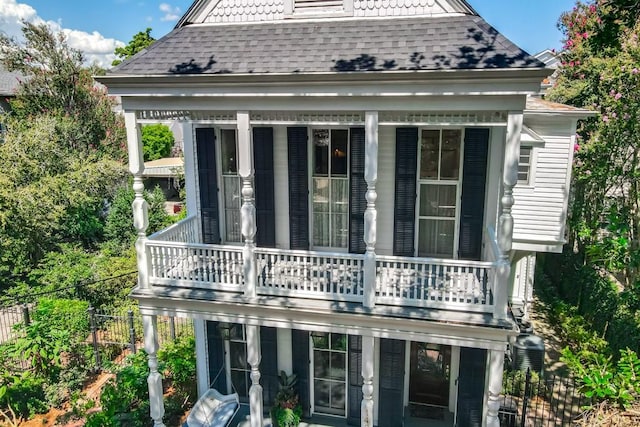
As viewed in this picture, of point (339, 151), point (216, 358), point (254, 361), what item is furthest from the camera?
point (216, 358)

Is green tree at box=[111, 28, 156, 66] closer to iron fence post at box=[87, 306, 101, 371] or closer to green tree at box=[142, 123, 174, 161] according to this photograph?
green tree at box=[142, 123, 174, 161]

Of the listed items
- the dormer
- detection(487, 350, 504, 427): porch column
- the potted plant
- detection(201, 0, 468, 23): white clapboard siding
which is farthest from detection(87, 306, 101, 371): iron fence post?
detection(487, 350, 504, 427): porch column

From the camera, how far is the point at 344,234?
8.27 m

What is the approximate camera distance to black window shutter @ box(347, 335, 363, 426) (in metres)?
8.36

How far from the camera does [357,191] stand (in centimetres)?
789

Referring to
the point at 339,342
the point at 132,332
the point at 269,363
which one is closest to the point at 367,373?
the point at 339,342

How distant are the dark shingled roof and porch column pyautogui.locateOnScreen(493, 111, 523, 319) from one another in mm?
783

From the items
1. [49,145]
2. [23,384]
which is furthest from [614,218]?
[49,145]

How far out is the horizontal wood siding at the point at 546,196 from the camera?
34.2ft

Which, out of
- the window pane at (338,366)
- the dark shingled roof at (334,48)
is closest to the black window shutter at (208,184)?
the dark shingled roof at (334,48)

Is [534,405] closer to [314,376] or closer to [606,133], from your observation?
[314,376]

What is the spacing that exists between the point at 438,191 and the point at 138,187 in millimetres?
4939

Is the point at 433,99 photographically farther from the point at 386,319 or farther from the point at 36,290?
the point at 36,290

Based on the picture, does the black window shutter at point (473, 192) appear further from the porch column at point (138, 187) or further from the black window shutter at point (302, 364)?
the porch column at point (138, 187)
